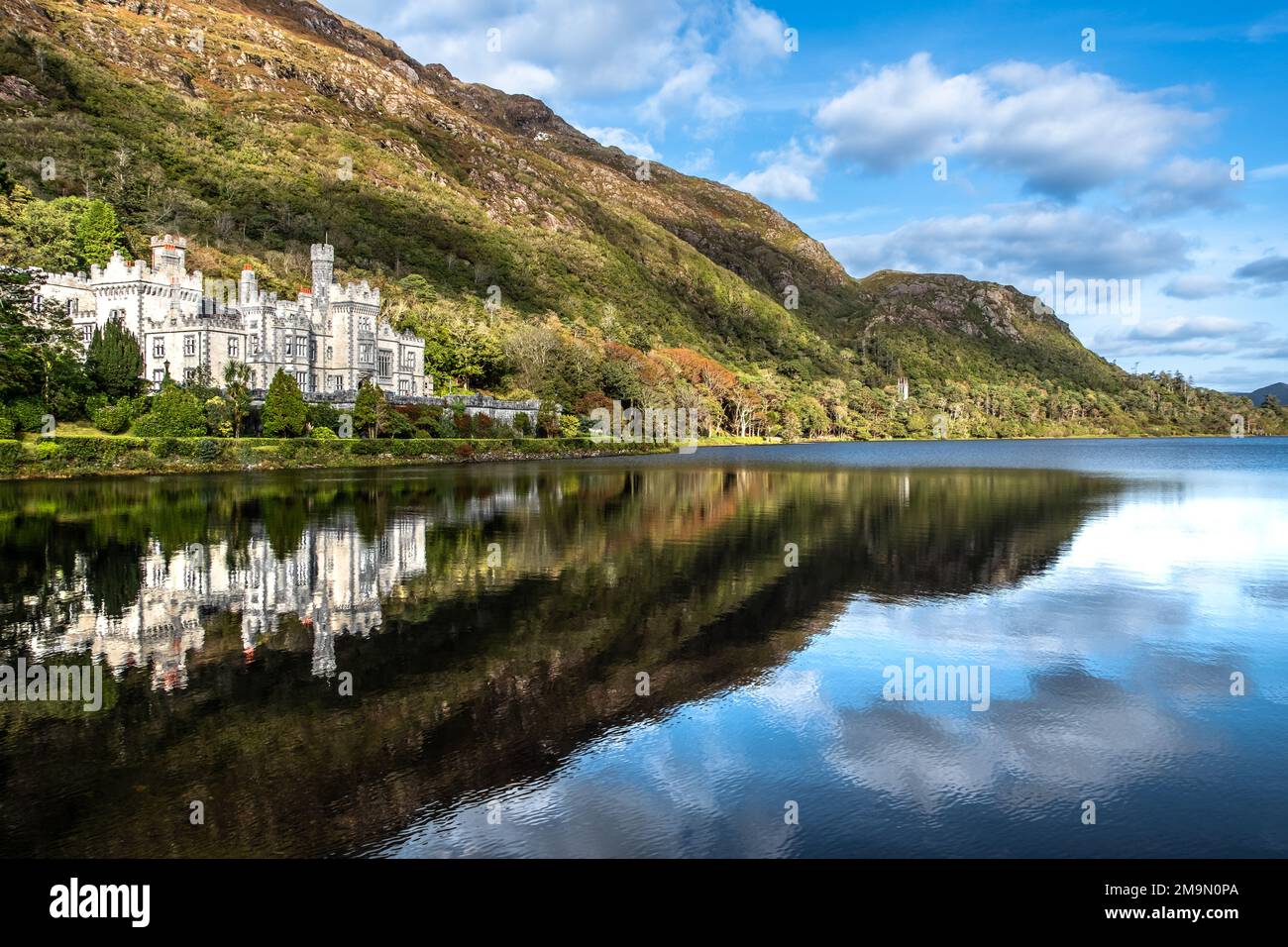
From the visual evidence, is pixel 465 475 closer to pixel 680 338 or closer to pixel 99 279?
pixel 99 279

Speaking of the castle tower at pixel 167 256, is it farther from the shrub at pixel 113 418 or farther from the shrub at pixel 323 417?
the shrub at pixel 323 417

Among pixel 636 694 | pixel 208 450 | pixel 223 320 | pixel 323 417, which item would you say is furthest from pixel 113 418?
pixel 636 694

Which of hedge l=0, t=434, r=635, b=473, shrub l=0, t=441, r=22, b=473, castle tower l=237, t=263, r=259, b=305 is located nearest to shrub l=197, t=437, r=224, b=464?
hedge l=0, t=434, r=635, b=473

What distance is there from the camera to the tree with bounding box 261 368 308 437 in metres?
62.1

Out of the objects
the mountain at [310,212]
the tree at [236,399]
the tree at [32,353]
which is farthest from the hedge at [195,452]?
the mountain at [310,212]

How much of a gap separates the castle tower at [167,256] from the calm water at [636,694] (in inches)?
2041

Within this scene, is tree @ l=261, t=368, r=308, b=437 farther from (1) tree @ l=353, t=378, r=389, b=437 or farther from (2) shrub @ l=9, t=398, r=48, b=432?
(2) shrub @ l=9, t=398, r=48, b=432

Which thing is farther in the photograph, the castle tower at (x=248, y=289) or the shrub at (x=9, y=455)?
the castle tower at (x=248, y=289)

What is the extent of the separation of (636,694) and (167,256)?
74.3m

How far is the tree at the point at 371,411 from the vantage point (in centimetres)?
6738

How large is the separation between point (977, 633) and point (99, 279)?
A: 7681 cm

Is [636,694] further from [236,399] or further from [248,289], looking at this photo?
[248,289]

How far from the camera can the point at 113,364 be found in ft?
202

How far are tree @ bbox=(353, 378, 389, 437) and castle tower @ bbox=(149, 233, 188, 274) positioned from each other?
19.8m
